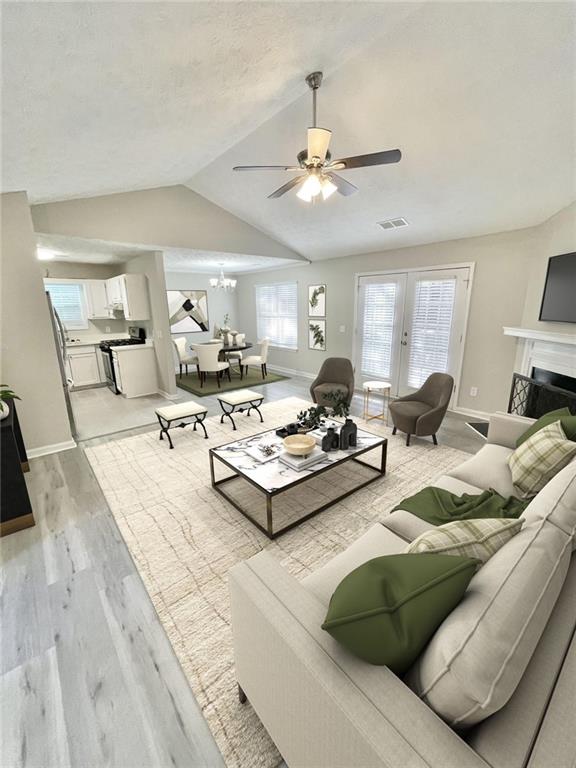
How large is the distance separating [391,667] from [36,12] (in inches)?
102

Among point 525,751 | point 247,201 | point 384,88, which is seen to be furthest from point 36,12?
point 247,201

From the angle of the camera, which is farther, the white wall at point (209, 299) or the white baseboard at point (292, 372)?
the white wall at point (209, 299)

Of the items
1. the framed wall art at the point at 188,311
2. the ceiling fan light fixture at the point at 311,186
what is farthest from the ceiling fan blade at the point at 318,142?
the framed wall art at the point at 188,311

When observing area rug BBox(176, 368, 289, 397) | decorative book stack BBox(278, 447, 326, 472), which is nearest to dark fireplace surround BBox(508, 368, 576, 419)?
decorative book stack BBox(278, 447, 326, 472)

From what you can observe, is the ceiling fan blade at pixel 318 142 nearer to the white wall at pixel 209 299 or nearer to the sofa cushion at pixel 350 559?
the sofa cushion at pixel 350 559

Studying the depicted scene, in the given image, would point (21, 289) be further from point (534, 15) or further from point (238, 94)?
point (534, 15)

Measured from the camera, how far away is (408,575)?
891 millimetres

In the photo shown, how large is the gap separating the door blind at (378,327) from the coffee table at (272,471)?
9.13 ft

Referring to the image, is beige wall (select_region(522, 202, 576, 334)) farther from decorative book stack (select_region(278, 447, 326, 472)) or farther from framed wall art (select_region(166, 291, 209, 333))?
framed wall art (select_region(166, 291, 209, 333))

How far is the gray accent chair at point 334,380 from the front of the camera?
4383 millimetres

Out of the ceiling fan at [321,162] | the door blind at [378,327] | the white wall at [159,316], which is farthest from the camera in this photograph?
the door blind at [378,327]

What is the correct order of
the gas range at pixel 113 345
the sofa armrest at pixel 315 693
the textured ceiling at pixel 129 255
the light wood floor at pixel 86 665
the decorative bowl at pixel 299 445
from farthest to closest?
the gas range at pixel 113 345 → the textured ceiling at pixel 129 255 → the decorative bowl at pixel 299 445 → the light wood floor at pixel 86 665 → the sofa armrest at pixel 315 693

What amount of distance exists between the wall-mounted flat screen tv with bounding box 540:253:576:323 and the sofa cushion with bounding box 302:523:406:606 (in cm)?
287

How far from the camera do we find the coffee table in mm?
2213
